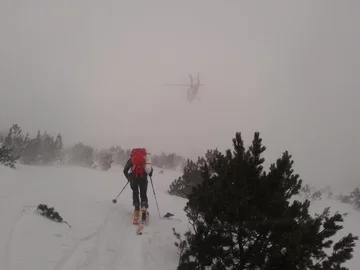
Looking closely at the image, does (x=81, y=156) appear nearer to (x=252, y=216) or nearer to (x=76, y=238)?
(x=76, y=238)

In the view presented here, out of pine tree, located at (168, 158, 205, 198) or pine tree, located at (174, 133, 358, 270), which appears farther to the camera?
pine tree, located at (168, 158, 205, 198)

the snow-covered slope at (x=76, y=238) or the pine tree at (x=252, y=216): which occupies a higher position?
the pine tree at (x=252, y=216)

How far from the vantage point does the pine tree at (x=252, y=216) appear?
3930mm

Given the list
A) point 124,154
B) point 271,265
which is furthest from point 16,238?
point 124,154

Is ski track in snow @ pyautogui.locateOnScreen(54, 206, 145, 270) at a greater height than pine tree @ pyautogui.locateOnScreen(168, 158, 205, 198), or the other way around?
pine tree @ pyautogui.locateOnScreen(168, 158, 205, 198)

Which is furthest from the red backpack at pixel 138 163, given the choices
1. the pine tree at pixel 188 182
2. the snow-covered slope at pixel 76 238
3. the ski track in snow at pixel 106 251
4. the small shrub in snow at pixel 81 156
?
the small shrub in snow at pixel 81 156

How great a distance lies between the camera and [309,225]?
400cm

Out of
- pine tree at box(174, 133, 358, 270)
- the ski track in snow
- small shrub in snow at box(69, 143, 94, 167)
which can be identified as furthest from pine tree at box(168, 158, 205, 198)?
small shrub in snow at box(69, 143, 94, 167)

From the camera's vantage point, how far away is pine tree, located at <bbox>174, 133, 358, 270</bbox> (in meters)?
3.93

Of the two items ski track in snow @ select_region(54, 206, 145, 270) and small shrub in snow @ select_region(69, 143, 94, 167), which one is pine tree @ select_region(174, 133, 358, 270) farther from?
small shrub in snow @ select_region(69, 143, 94, 167)

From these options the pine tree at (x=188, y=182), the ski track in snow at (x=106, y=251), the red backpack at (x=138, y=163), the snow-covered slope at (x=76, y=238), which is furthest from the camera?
the pine tree at (x=188, y=182)

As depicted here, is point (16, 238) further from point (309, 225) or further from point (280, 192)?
point (309, 225)

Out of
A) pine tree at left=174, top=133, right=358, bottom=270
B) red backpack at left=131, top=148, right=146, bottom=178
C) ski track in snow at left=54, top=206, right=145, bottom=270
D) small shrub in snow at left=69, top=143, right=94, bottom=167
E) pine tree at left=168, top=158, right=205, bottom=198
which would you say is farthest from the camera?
small shrub in snow at left=69, top=143, right=94, bottom=167

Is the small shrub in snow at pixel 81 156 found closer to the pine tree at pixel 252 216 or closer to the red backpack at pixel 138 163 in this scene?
the red backpack at pixel 138 163
